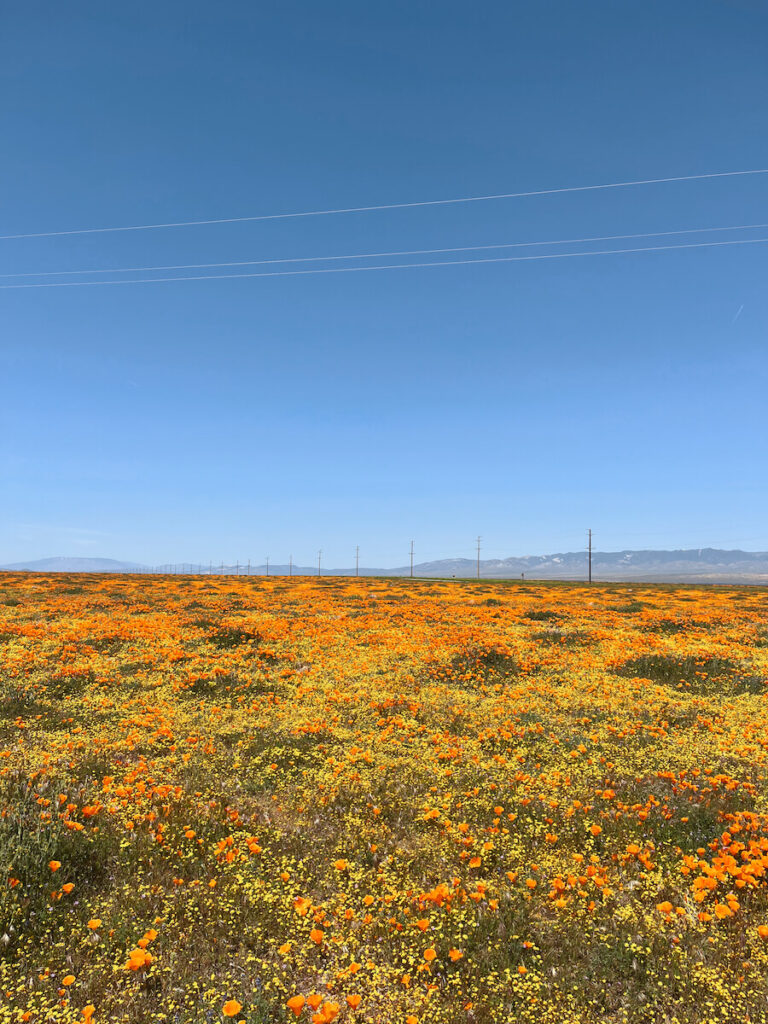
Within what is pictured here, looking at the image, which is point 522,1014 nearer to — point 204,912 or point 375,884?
point 375,884

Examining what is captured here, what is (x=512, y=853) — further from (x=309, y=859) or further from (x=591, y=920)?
(x=309, y=859)

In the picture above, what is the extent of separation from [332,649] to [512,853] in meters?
11.2

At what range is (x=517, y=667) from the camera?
14320 millimetres

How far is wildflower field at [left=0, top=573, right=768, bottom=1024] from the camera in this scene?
163 inches

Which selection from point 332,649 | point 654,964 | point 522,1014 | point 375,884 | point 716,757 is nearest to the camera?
point 522,1014

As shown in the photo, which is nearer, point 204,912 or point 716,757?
point 204,912

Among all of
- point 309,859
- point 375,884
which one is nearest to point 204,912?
point 309,859

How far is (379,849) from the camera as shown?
5941 mm

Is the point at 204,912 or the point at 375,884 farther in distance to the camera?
the point at 375,884

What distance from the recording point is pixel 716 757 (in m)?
8.41

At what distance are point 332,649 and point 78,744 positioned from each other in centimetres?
874

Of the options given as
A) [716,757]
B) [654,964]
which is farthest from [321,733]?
[716,757]

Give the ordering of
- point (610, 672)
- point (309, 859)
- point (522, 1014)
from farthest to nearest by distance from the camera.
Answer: point (610, 672) → point (309, 859) → point (522, 1014)

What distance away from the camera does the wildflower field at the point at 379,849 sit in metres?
4.13
